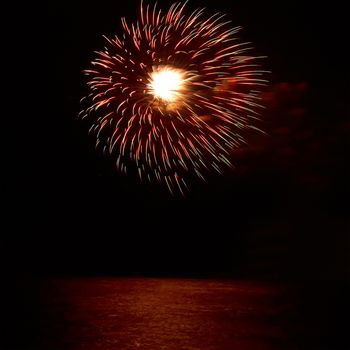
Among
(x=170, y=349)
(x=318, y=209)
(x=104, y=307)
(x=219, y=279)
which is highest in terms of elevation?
(x=318, y=209)

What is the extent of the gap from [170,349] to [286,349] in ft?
4.00

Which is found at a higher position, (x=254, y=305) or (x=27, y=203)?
(x=27, y=203)

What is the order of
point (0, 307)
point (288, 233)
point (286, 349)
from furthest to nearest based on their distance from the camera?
point (288, 233) < point (0, 307) < point (286, 349)

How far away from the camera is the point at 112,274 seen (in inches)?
400

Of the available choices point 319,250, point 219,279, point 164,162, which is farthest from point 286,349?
point 164,162

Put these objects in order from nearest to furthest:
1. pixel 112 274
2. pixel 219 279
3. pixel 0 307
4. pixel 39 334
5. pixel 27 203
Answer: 1. pixel 39 334
2. pixel 0 307
3. pixel 219 279
4. pixel 112 274
5. pixel 27 203

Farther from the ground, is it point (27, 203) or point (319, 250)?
point (27, 203)

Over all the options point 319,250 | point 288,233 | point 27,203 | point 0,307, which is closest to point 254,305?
point 0,307

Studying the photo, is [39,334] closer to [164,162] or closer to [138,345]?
[138,345]

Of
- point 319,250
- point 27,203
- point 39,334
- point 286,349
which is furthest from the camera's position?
point 27,203

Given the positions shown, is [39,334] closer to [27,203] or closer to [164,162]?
[164,162]

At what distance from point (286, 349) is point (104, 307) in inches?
109

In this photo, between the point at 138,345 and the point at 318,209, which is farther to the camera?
the point at 318,209

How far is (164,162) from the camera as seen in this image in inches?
470
